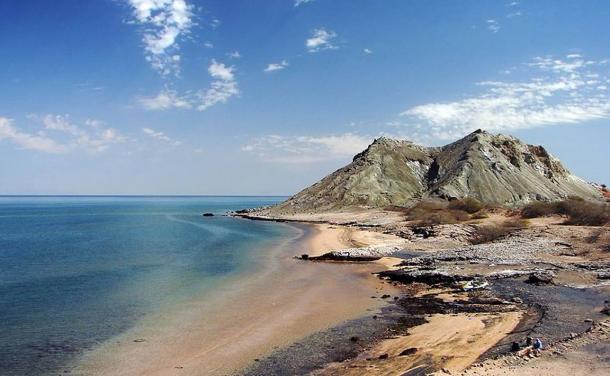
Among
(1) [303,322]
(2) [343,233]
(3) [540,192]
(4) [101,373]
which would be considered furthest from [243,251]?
(3) [540,192]

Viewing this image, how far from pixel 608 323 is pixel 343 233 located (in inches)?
1935

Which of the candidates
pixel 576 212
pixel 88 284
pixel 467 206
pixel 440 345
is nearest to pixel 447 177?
pixel 467 206

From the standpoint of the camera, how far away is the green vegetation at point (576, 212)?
1922 inches

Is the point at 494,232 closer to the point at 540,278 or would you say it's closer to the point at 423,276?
the point at 423,276

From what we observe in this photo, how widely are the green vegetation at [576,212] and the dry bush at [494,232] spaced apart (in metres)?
5.10

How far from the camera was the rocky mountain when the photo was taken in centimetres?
10244

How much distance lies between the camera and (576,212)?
51.8 meters

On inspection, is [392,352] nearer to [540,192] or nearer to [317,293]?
[317,293]

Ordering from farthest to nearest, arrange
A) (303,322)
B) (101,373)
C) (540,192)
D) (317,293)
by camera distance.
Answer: (540,192)
(317,293)
(303,322)
(101,373)

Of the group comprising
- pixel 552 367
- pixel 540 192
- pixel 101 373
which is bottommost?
pixel 101 373

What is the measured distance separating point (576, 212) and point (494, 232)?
35.8 feet

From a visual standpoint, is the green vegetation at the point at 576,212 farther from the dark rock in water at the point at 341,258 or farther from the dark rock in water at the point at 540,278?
the dark rock in water at the point at 540,278

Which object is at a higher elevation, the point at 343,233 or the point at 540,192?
the point at 540,192

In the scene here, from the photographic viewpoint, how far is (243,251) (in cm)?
4953
